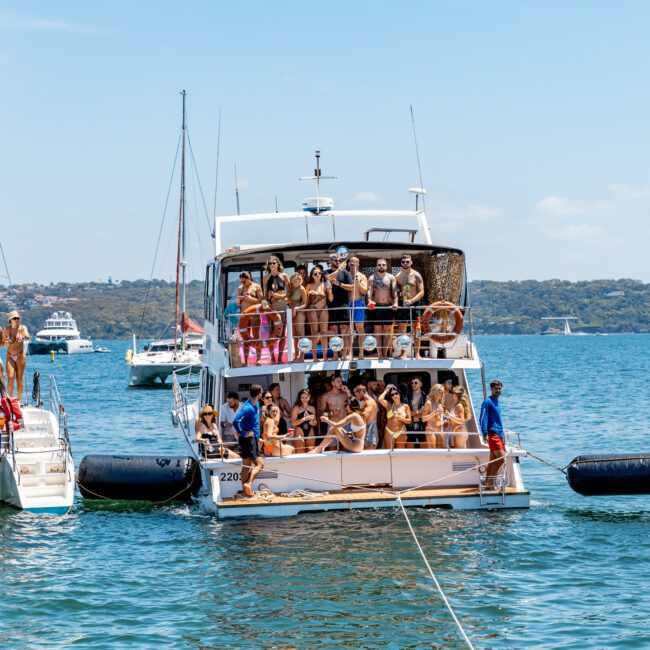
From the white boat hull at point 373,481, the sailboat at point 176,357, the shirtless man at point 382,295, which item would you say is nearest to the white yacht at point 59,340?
the sailboat at point 176,357

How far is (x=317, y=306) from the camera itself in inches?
712

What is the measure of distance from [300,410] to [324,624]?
5.66m

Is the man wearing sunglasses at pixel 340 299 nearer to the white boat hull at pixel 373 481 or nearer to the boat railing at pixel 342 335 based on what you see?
the boat railing at pixel 342 335

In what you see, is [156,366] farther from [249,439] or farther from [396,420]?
[249,439]

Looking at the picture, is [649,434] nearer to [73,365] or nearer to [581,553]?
[581,553]

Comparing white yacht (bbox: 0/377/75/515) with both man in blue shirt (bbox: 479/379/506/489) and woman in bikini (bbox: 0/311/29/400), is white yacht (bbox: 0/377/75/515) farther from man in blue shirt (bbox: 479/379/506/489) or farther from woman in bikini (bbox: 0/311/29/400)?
man in blue shirt (bbox: 479/379/506/489)

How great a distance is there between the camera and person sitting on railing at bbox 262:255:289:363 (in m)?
18.1

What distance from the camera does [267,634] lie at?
1216cm

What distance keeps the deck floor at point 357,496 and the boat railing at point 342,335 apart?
85.8 inches

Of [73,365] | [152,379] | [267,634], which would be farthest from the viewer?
[73,365]

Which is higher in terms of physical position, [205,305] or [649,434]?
[205,305]

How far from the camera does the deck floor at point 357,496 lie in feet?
54.2

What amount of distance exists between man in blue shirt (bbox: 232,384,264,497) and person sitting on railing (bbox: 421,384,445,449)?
2.73 meters

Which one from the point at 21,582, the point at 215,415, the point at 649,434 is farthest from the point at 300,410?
the point at 649,434
